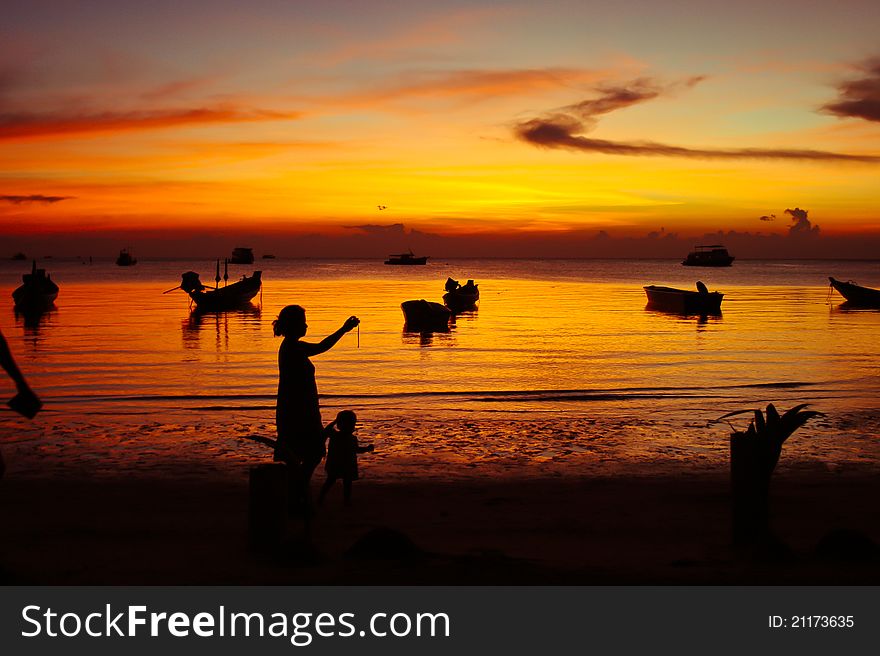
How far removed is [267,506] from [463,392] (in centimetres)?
1138

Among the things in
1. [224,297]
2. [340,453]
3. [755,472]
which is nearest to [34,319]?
[224,297]

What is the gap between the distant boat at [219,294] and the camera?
153 ft

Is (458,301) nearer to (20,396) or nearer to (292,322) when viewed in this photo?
(292,322)

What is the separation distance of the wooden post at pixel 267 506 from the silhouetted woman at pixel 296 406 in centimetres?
73

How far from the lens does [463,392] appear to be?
18078 mm

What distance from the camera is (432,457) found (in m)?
11.4

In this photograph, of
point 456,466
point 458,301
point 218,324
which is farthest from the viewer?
point 458,301

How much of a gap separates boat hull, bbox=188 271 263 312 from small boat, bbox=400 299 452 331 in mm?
15962

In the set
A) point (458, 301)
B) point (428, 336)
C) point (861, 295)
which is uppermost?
point (861, 295)

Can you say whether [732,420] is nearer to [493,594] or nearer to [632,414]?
[632,414]

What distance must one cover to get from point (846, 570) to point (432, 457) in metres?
5.99

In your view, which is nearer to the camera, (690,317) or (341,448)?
(341,448)

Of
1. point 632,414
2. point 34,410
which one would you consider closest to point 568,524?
point 34,410

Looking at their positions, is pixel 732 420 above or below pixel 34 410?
below
